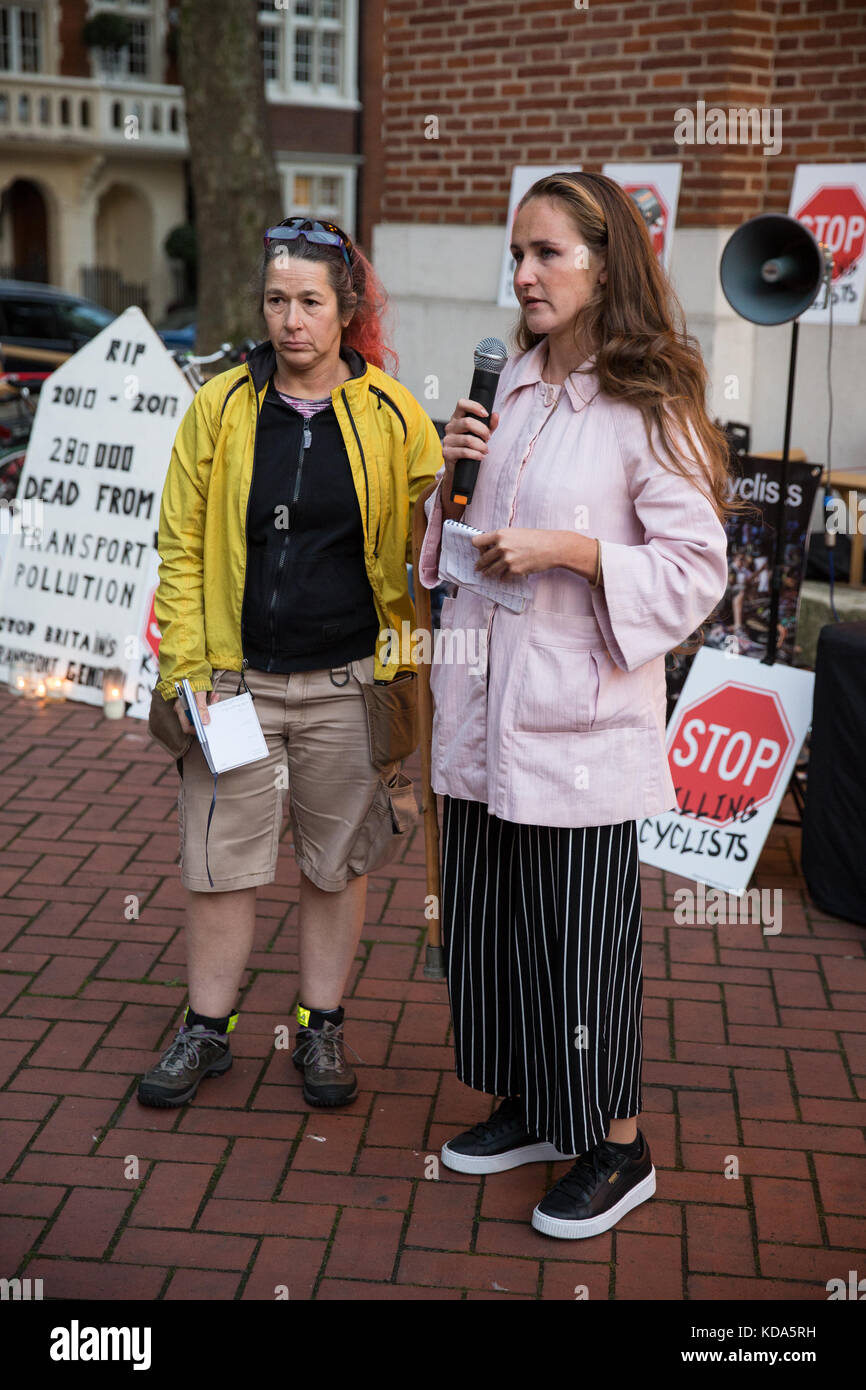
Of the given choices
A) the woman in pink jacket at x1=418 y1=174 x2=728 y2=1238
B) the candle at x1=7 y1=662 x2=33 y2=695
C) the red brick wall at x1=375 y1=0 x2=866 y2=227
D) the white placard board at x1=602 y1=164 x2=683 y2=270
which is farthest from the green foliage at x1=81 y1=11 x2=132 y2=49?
the woman in pink jacket at x1=418 y1=174 x2=728 y2=1238

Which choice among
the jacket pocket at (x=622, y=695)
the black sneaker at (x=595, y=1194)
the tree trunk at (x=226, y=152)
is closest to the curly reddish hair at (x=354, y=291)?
the jacket pocket at (x=622, y=695)

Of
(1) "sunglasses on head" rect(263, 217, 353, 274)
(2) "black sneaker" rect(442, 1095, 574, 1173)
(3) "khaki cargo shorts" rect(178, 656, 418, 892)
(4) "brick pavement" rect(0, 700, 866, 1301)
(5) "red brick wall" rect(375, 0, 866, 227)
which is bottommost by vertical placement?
(4) "brick pavement" rect(0, 700, 866, 1301)

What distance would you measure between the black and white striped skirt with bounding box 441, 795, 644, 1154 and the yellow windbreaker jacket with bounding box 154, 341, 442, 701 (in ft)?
1.79

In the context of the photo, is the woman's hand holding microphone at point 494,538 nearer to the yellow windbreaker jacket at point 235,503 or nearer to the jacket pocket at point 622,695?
the jacket pocket at point 622,695

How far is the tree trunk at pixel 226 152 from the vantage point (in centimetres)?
909

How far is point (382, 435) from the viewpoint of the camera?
10.3ft

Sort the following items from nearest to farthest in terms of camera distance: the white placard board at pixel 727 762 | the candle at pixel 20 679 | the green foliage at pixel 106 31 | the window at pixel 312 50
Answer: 1. the white placard board at pixel 727 762
2. the candle at pixel 20 679
3. the green foliage at pixel 106 31
4. the window at pixel 312 50

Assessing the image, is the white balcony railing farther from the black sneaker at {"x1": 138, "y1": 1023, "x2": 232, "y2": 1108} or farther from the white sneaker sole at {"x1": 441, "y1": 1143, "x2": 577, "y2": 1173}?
the white sneaker sole at {"x1": 441, "y1": 1143, "x2": 577, "y2": 1173}

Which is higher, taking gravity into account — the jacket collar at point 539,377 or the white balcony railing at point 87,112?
the white balcony railing at point 87,112

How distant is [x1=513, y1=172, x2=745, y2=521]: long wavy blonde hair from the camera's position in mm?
2592

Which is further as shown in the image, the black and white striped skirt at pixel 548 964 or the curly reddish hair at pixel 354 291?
the curly reddish hair at pixel 354 291

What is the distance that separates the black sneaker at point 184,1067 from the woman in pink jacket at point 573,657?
2.43 ft
